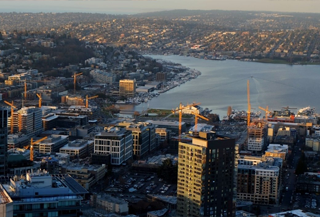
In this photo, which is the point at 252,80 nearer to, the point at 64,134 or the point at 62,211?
the point at 64,134

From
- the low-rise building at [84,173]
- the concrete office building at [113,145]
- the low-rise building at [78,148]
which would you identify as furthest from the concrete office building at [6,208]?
the low-rise building at [78,148]

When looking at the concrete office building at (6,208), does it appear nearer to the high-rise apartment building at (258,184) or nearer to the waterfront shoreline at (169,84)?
the high-rise apartment building at (258,184)

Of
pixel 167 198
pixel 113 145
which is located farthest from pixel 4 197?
pixel 113 145

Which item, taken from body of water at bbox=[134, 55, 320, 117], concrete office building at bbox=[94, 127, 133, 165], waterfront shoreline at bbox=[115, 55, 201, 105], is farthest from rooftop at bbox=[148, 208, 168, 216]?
waterfront shoreline at bbox=[115, 55, 201, 105]

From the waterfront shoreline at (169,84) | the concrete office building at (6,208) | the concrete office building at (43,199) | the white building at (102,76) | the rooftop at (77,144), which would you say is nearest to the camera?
the concrete office building at (6,208)

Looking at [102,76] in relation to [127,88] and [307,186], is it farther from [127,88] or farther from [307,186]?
[307,186]

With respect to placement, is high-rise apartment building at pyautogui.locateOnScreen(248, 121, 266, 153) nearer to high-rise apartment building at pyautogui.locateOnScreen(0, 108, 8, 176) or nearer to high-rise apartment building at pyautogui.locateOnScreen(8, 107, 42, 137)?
high-rise apartment building at pyautogui.locateOnScreen(8, 107, 42, 137)
